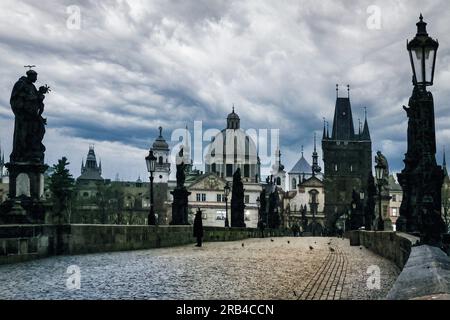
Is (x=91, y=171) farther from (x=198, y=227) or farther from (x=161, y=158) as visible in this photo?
(x=198, y=227)

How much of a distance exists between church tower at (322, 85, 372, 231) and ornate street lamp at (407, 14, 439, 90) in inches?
4854

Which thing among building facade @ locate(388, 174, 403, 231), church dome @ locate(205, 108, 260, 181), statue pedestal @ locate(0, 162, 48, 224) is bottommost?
building facade @ locate(388, 174, 403, 231)

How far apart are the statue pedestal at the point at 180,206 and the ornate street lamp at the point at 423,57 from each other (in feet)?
70.0

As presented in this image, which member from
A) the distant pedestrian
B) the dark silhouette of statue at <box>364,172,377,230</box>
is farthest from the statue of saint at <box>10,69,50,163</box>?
the dark silhouette of statue at <box>364,172,377,230</box>

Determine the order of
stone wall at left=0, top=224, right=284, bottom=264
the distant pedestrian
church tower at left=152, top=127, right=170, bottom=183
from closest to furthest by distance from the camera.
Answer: stone wall at left=0, top=224, right=284, bottom=264 → the distant pedestrian → church tower at left=152, top=127, right=170, bottom=183

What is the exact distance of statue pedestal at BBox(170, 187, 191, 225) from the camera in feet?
96.1

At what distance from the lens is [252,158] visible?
141m

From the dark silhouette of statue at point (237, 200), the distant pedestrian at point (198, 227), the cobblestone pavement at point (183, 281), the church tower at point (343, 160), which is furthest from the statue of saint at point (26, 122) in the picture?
the church tower at point (343, 160)

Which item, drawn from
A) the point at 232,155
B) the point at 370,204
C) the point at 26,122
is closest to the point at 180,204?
the point at 370,204

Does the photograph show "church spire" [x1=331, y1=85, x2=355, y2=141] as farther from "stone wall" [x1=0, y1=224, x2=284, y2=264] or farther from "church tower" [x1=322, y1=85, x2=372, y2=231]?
"stone wall" [x1=0, y1=224, x2=284, y2=264]

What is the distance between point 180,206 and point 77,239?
47.3 feet
